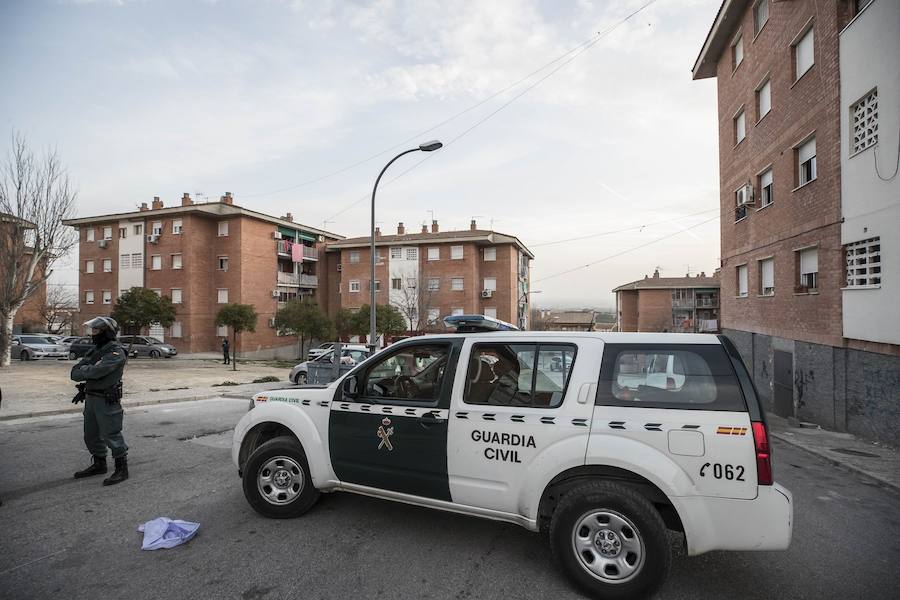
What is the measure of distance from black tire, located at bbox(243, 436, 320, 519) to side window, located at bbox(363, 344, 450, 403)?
91 centimetres

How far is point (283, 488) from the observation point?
4.14m

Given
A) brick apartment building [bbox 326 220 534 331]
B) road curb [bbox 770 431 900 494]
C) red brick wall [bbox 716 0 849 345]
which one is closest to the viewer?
road curb [bbox 770 431 900 494]

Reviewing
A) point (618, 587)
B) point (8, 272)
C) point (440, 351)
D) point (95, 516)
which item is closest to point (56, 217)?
point (8, 272)

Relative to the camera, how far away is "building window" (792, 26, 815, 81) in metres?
10.8

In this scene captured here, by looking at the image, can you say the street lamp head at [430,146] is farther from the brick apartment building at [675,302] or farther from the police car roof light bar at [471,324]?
the brick apartment building at [675,302]

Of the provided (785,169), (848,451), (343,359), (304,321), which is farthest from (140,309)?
(848,451)

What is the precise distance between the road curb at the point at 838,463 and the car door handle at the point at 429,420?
19.9 feet

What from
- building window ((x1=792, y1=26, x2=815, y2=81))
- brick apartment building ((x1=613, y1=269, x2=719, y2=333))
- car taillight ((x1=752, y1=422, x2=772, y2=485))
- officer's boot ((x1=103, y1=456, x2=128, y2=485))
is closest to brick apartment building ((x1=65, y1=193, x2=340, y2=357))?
officer's boot ((x1=103, y1=456, x2=128, y2=485))

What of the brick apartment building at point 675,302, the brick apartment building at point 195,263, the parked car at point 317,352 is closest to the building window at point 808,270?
the parked car at point 317,352

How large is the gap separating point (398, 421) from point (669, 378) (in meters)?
2.04

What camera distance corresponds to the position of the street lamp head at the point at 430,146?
41.1 feet

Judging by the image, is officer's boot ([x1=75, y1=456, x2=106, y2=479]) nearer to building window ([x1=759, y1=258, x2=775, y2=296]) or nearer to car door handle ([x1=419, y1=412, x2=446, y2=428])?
car door handle ([x1=419, y1=412, x2=446, y2=428])

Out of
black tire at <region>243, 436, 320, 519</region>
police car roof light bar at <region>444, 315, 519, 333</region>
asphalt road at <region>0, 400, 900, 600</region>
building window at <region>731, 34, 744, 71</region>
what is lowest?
asphalt road at <region>0, 400, 900, 600</region>

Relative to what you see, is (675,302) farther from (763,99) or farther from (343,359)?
(343,359)
